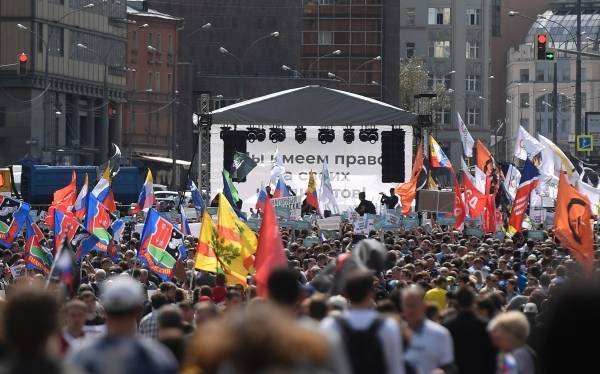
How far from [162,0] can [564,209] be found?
88307 millimetres

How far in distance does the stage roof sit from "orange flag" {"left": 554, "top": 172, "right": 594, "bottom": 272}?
61.3 ft

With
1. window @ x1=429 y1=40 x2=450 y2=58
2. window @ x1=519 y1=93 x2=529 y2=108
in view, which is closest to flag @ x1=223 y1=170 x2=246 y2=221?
window @ x1=429 y1=40 x2=450 y2=58

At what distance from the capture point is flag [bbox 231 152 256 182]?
38.8 meters

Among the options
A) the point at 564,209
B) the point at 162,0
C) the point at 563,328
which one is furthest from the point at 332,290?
the point at 162,0

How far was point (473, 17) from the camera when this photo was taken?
135625mm

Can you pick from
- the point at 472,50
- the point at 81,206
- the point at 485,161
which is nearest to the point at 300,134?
the point at 485,161

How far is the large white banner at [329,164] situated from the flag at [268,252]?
87.4 feet

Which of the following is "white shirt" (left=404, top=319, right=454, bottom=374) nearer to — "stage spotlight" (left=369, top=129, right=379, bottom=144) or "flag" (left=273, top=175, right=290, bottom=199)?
"flag" (left=273, top=175, right=290, bottom=199)

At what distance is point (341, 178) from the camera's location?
41250 millimetres

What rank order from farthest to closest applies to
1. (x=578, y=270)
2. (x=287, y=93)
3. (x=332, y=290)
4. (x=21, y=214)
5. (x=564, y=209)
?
(x=287, y=93), (x=21, y=214), (x=564, y=209), (x=578, y=270), (x=332, y=290)

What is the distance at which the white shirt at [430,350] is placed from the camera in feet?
31.6

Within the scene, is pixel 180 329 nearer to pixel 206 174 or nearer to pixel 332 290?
pixel 332 290

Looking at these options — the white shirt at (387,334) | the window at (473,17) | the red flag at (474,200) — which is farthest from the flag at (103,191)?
the window at (473,17)

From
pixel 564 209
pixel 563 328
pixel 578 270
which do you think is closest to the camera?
pixel 563 328
